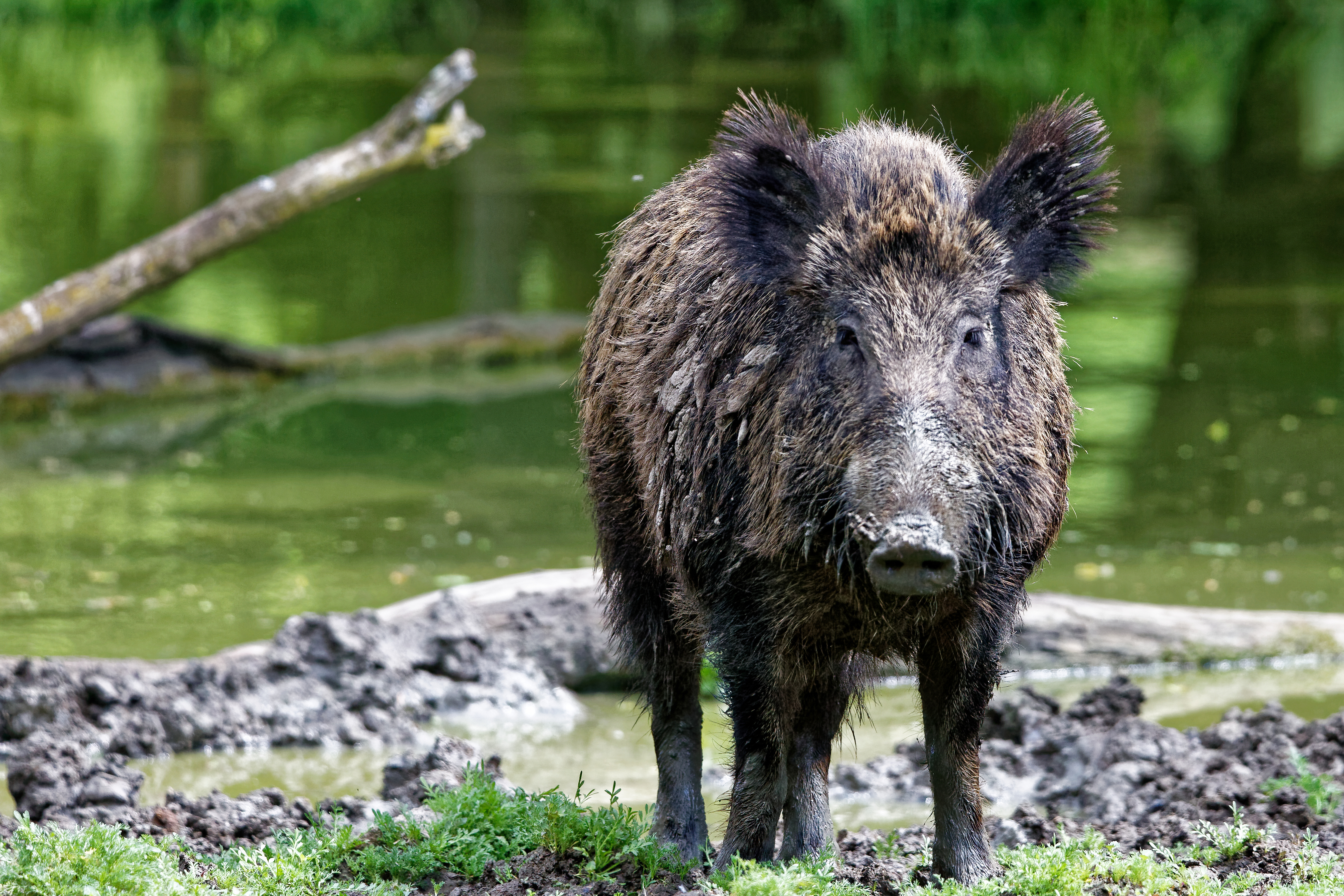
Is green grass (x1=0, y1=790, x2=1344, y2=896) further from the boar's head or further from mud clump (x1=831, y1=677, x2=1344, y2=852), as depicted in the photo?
the boar's head

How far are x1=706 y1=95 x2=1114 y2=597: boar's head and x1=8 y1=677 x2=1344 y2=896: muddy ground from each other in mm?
1122

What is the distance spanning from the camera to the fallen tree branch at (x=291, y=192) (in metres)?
9.53

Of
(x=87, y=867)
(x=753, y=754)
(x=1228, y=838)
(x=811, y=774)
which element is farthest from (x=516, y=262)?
(x=87, y=867)

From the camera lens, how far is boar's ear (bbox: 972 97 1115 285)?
175 inches

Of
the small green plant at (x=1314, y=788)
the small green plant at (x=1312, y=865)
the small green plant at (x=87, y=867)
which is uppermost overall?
the small green plant at (x=87, y=867)

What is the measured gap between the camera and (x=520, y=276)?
18438 mm

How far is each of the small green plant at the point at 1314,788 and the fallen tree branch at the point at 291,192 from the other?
5.94 meters

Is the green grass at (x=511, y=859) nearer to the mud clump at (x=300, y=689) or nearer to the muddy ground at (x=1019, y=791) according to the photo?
the muddy ground at (x=1019, y=791)

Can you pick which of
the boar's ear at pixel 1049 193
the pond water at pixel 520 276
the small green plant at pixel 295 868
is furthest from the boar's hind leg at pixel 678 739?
the boar's ear at pixel 1049 193

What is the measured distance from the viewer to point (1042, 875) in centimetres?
418

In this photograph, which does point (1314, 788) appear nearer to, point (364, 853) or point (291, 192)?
point (364, 853)

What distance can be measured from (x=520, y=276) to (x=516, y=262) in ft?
1.67

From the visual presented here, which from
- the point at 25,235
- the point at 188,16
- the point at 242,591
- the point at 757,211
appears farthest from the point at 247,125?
the point at 757,211

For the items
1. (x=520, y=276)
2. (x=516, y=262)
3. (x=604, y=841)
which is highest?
(x=516, y=262)
